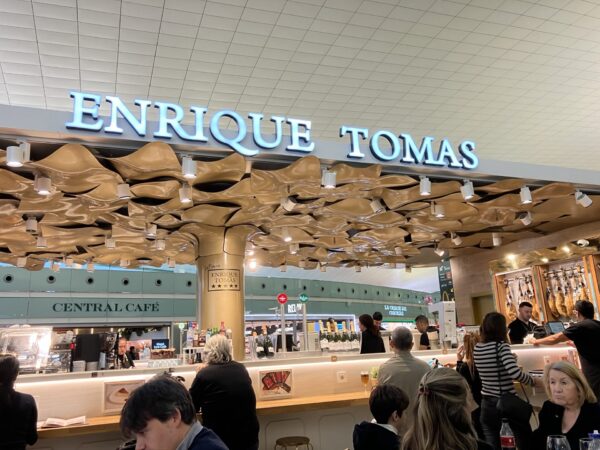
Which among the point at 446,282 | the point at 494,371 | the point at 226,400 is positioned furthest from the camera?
the point at 446,282

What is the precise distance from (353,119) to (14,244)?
572 cm

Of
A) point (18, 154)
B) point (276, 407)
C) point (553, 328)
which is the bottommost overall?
point (276, 407)

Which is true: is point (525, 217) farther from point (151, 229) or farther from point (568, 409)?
point (151, 229)

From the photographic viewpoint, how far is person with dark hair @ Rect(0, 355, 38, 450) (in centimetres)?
348

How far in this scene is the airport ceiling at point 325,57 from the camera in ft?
16.3

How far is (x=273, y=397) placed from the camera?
518 cm

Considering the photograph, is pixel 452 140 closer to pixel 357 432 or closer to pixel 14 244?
pixel 357 432

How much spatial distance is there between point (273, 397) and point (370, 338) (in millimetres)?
1830

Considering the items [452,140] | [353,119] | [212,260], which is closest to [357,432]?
[212,260]

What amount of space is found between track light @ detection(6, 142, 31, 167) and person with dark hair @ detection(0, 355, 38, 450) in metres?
1.57

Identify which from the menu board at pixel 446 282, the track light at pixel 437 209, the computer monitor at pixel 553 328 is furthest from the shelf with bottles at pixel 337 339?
the menu board at pixel 446 282

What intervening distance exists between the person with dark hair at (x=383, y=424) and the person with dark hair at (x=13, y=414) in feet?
8.33

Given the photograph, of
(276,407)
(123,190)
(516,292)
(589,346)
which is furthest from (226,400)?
(516,292)

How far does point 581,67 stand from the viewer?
6.25 metres
